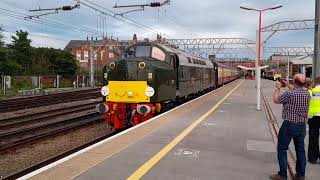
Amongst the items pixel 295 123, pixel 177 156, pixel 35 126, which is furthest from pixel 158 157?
pixel 35 126

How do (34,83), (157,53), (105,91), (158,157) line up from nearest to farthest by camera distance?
1. (158,157)
2. (105,91)
3. (157,53)
4. (34,83)

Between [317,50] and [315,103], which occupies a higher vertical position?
[317,50]

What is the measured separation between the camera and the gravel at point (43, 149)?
37.3ft

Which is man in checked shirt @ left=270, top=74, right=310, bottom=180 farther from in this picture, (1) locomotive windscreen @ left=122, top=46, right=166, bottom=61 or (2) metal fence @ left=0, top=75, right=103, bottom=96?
(2) metal fence @ left=0, top=75, right=103, bottom=96

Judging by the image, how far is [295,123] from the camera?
23.6ft

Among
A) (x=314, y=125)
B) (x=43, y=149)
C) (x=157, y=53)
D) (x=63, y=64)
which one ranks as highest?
Answer: (x=63, y=64)

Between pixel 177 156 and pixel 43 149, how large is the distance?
6.29m

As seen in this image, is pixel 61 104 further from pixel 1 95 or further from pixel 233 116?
pixel 233 116

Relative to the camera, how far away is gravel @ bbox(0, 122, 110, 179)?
11.4m

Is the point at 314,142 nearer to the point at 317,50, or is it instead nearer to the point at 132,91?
the point at 317,50

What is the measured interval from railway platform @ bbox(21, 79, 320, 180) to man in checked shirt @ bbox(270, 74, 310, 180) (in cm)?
42

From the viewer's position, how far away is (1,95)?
3678 centimetres

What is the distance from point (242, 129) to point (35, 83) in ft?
130

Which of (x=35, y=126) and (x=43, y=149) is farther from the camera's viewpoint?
(x=35, y=126)
